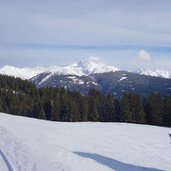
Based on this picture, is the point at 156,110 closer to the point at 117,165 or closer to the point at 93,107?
the point at 93,107

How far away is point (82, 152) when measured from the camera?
27.1 metres

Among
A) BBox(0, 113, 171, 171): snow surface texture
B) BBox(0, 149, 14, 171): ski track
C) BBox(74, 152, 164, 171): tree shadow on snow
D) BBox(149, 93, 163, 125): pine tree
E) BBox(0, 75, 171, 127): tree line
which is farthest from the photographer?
BBox(0, 75, 171, 127): tree line

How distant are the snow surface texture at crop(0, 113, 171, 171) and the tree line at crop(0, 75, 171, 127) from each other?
43442 mm

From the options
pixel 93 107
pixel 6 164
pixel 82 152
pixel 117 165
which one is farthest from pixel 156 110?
pixel 6 164

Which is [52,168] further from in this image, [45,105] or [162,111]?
[45,105]

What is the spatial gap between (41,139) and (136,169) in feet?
35.0

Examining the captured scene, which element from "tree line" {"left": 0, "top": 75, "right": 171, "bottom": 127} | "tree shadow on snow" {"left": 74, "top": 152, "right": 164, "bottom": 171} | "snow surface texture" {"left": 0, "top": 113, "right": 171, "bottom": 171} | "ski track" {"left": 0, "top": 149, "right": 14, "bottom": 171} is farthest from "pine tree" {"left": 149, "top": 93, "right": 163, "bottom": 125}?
"ski track" {"left": 0, "top": 149, "right": 14, "bottom": 171}

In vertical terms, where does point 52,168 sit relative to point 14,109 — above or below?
above

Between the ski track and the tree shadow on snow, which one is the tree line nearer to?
the tree shadow on snow

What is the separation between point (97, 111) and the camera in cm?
9919

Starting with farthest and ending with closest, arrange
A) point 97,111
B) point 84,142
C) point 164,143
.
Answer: point 97,111 < point 164,143 < point 84,142

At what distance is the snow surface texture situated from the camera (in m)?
21.4

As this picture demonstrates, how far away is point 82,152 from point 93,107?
73.1 metres

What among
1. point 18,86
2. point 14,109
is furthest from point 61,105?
point 18,86
